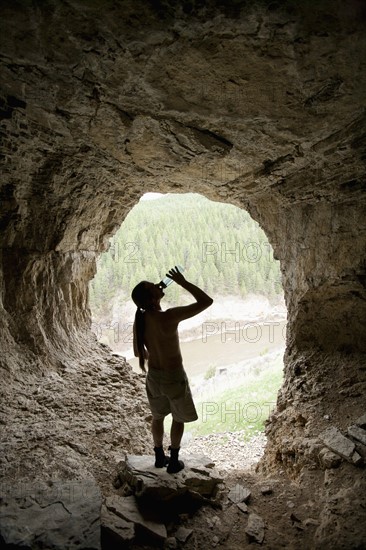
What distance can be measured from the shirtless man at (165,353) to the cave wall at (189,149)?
146cm

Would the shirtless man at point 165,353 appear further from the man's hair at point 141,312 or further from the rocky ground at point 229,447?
the rocky ground at point 229,447

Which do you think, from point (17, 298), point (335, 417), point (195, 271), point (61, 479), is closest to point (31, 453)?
point (61, 479)

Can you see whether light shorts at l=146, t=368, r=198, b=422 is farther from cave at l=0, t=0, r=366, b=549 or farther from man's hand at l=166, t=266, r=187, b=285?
cave at l=0, t=0, r=366, b=549

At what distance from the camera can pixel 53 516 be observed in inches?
91.1

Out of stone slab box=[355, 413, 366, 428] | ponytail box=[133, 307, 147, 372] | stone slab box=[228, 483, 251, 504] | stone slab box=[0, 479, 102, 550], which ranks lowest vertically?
stone slab box=[228, 483, 251, 504]

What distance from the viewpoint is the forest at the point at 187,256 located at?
81.7 feet

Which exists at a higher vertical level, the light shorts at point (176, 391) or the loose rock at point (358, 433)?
the light shorts at point (176, 391)

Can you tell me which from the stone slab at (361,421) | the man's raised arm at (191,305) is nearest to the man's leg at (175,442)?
the man's raised arm at (191,305)

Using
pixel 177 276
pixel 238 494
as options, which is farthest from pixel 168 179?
pixel 238 494

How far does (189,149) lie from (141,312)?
5.70ft

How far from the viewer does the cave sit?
2074mm

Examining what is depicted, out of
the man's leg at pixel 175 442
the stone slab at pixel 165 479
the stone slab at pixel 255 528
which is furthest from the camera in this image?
the man's leg at pixel 175 442

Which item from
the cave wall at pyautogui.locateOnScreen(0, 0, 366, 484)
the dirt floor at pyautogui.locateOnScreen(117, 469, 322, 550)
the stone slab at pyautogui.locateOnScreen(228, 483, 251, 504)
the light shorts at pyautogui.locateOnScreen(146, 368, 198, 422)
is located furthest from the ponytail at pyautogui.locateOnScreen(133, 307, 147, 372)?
the cave wall at pyautogui.locateOnScreen(0, 0, 366, 484)

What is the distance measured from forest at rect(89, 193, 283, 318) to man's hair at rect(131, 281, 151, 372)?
19919 mm
